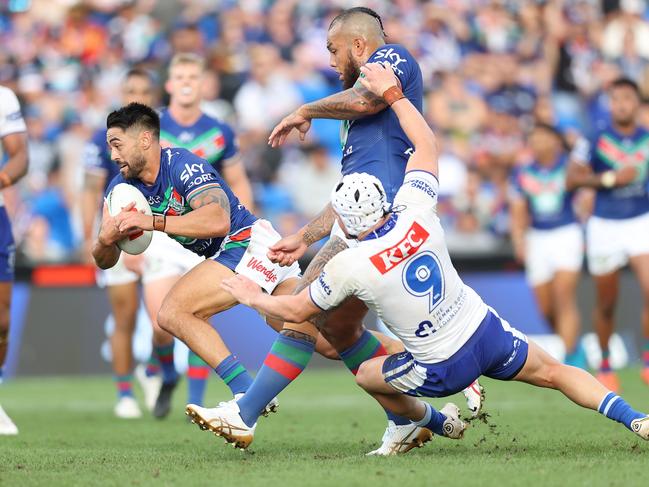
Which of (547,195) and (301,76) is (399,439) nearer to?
(547,195)

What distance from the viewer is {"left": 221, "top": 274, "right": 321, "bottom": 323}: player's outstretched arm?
6.11 meters

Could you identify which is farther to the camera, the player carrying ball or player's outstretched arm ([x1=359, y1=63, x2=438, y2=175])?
player's outstretched arm ([x1=359, y1=63, x2=438, y2=175])

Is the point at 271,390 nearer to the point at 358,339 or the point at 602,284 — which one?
the point at 358,339

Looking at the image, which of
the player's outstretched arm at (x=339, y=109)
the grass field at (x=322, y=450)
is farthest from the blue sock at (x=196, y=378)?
the player's outstretched arm at (x=339, y=109)

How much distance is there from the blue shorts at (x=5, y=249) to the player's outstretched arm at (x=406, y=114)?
10.9ft

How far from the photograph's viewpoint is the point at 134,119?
7180 millimetres

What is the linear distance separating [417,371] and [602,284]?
595 centimetres

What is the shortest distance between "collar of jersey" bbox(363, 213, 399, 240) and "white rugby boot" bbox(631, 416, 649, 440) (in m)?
1.67

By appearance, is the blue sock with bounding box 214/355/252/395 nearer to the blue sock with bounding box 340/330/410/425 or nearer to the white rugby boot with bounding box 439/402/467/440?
the blue sock with bounding box 340/330/410/425

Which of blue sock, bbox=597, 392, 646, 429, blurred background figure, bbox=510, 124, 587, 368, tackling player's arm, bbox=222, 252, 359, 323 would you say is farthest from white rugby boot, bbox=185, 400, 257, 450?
blurred background figure, bbox=510, 124, 587, 368

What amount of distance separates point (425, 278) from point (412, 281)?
77 millimetres

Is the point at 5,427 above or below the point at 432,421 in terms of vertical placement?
below

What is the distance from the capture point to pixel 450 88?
61.0 feet

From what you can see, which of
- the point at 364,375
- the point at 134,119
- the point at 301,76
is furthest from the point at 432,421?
the point at 301,76
